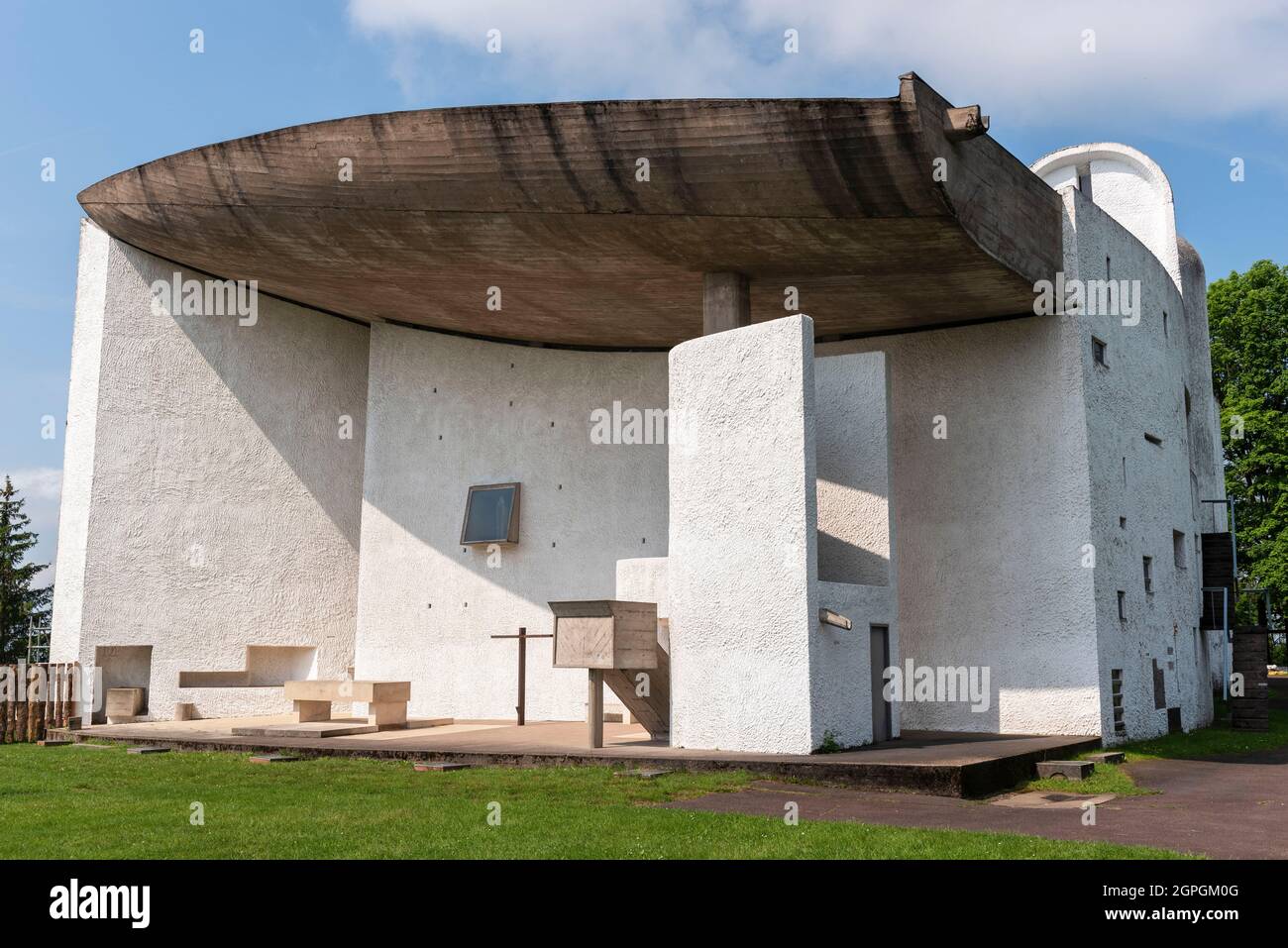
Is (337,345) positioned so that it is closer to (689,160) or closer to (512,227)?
(512,227)

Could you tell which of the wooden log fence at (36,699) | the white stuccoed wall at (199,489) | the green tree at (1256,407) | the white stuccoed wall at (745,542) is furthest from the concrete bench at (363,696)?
the green tree at (1256,407)

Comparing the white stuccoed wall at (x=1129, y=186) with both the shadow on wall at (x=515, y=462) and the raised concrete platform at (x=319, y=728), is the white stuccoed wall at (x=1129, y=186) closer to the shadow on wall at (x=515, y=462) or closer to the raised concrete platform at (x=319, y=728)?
the shadow on wall at (x=515, y=462)

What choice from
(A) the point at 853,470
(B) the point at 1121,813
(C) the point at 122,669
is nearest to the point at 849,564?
(A) the point at 853,470

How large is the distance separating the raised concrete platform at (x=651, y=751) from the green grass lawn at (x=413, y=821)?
0.36 m

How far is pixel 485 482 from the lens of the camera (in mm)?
17500

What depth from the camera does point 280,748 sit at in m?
12.9

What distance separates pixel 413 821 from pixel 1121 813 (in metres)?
5.57

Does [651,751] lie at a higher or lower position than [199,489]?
lower

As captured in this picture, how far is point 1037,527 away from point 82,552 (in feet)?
41.5

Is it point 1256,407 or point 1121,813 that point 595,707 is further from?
point 1256,407

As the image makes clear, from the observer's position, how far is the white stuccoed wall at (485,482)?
1700 cm

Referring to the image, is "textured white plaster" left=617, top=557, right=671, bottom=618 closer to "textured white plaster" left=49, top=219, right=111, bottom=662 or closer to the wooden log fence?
"textured white plaster" left=49, top=219, right=111, bottom=662

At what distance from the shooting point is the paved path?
7.71m
